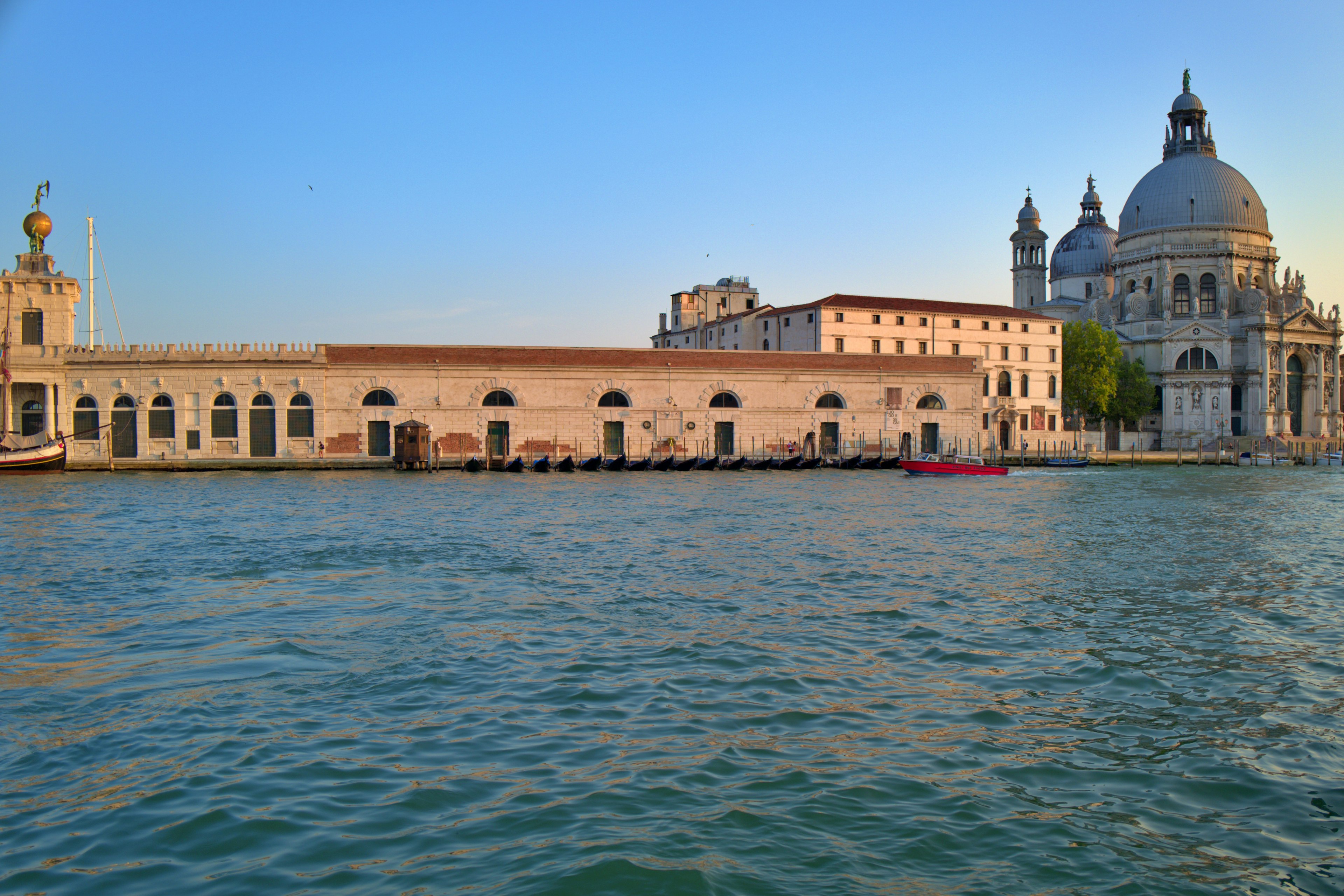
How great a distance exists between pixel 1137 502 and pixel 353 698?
2352 cm

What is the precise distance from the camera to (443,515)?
20422 mm

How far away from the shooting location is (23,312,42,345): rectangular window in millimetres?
38594

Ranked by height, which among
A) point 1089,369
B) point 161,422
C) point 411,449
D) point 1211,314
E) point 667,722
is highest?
point 1211,314

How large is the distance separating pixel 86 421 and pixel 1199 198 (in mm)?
64911

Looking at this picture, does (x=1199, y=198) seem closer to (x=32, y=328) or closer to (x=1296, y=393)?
(x=1296, y=393)

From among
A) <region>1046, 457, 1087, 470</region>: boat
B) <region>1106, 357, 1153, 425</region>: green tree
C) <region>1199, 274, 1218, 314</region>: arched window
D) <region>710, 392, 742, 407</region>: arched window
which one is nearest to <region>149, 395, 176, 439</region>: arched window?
<region>710, 392, 742, 407</region>: arched window

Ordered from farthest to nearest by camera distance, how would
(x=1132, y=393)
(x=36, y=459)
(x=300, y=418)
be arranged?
(x=1132, y=393) < (x=300, y=418) < (x=36, y=459)

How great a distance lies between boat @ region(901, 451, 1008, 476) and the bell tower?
140 ft

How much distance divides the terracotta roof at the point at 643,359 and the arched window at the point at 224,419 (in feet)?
13.9

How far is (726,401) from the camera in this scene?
42.6 meters

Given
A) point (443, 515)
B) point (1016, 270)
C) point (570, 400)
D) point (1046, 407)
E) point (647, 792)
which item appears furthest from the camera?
point (1016, 270)

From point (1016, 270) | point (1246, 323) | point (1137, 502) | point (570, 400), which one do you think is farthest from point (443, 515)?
point (1016, 270)

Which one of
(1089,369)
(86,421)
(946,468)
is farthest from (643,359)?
(1089,369)

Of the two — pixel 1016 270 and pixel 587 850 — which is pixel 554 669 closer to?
pixel 587 850
